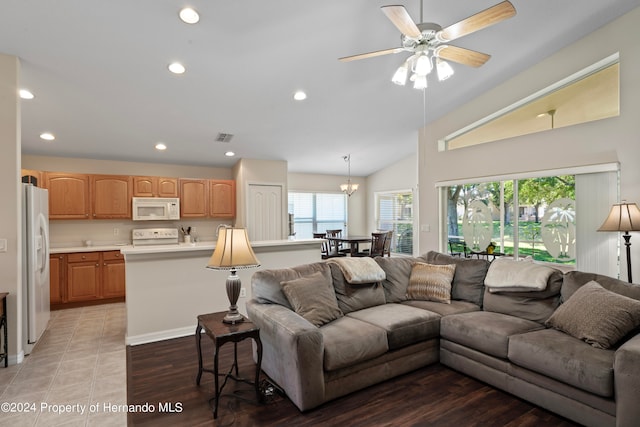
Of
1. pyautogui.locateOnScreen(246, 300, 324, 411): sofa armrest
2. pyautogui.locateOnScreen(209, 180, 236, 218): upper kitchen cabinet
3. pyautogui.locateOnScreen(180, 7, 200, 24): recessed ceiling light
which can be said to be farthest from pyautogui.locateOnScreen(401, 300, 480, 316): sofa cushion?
pyautogui.locateOnScreen(209, 180, 236, 218): upper kitchen cabinet

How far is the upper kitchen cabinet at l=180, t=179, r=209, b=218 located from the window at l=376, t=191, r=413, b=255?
4627mm

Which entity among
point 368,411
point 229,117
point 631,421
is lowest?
point 368,411

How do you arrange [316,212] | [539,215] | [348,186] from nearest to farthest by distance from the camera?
[539,215] < [348,186] < [316,212]

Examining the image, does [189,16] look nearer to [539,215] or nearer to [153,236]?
[153,236]

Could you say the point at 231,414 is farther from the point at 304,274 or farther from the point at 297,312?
the point at 304,274

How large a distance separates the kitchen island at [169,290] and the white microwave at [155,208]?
198 cm

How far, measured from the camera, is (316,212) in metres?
8.52

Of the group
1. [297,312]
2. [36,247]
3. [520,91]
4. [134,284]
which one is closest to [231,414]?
[297,312]

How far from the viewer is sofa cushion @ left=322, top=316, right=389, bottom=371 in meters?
2.34

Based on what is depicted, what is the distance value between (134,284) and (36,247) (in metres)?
1.03

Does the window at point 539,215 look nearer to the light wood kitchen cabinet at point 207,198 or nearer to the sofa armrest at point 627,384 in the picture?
the sofa armrest at point 627,384

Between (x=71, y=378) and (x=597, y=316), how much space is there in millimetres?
4062

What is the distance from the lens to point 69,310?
188 inches

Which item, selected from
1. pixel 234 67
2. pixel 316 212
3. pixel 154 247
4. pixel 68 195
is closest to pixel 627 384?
pixel 234 67
